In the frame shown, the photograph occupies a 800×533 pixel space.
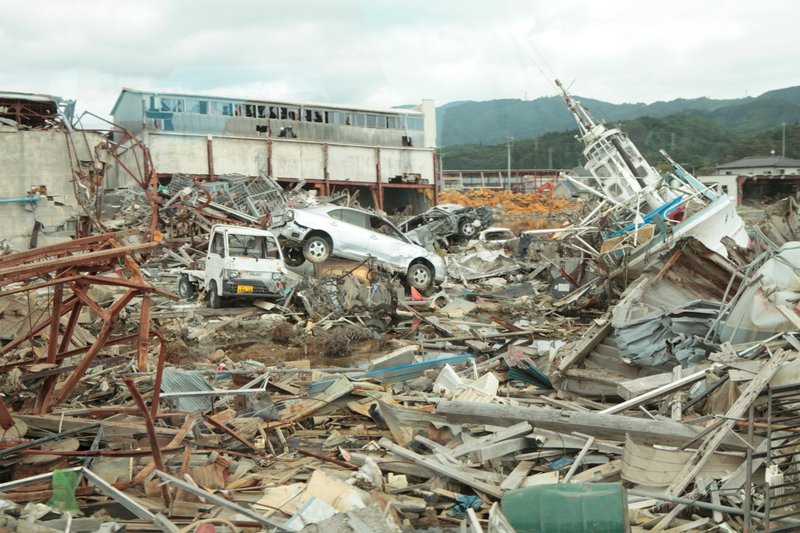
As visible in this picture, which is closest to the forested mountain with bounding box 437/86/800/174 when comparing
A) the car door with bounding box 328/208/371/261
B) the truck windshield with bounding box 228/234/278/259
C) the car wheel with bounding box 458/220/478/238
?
the car wheel with bounding box 458/220/478/238

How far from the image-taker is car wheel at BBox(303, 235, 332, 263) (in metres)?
18.1

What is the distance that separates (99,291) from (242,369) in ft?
16.9

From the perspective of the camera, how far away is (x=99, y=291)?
1338 centimetres

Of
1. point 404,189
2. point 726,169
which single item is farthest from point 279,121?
point 726,169

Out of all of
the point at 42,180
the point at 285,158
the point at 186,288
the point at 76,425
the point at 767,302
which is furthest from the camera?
the point at 285,158

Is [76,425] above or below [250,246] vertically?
below

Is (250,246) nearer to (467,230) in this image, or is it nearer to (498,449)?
(498,449)

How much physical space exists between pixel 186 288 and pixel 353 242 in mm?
4178

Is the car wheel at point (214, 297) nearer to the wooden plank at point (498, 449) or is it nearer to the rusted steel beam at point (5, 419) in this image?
the rusted steel beam at point (5, 419)

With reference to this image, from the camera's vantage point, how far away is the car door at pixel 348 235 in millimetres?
18359

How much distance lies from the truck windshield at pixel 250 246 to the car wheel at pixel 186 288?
7.57 feet

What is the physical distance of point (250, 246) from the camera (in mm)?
16062

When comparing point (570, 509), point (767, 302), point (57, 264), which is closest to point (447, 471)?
point (570, 509)

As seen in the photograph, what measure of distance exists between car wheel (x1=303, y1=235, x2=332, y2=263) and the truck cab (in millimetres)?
1726
